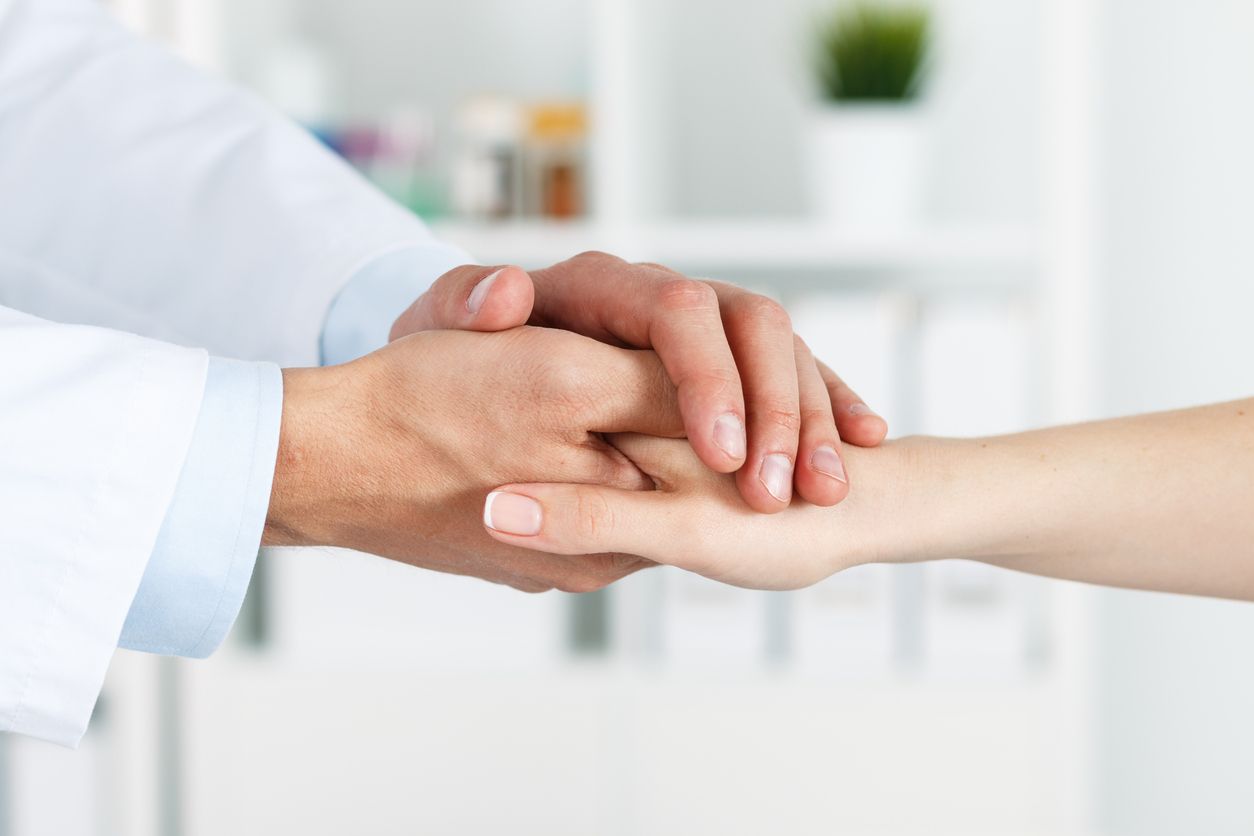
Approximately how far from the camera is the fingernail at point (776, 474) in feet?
2.24

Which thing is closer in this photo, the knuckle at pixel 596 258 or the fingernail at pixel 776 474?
the fingernail at pixel 776 474

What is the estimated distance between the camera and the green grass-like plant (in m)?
1.44

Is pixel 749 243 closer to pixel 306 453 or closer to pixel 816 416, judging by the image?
pixel 816 416

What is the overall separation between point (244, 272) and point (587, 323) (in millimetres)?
330

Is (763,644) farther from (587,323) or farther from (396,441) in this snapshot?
(396,441)

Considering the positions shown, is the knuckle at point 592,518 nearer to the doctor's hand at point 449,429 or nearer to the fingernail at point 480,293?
the doctor's hand at point 449,429

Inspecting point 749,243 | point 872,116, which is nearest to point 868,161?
point 872,116

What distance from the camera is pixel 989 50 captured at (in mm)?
1685

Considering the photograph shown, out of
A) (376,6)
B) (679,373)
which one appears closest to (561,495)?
(679,373)

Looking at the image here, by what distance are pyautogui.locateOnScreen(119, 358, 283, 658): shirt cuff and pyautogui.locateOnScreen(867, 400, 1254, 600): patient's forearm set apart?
389 mm

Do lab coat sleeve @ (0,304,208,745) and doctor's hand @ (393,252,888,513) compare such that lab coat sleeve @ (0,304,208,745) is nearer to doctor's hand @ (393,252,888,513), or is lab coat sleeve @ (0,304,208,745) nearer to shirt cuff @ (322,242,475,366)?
doctor's hand @ (393,252,888,513)

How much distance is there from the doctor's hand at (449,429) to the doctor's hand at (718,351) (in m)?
0.03

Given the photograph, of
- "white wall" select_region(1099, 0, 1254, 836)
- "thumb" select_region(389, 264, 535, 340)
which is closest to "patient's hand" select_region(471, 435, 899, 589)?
"thumb" select_region(389, 264, 535, 340)

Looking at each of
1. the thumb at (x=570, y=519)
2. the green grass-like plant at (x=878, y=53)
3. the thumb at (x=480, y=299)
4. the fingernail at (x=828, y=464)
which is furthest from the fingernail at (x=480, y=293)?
the green grass-like plant at (x=878, y=53)
